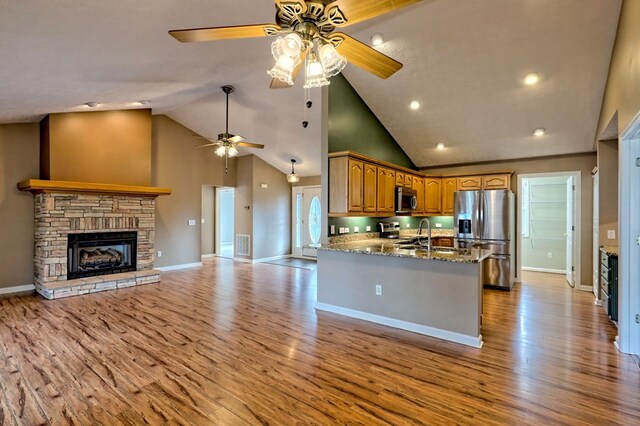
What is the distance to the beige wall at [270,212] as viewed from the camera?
877 centimetres

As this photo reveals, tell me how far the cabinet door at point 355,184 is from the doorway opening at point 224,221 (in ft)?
20.2

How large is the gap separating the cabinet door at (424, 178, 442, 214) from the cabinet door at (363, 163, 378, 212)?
2213 mm

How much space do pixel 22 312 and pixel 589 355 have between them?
6.87m

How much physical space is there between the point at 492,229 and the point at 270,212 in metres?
5.69

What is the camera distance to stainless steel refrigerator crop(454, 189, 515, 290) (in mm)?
5758

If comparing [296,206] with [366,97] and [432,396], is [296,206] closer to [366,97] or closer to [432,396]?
[366,97]

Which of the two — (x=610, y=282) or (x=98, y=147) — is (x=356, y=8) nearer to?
(x=610, y=282)

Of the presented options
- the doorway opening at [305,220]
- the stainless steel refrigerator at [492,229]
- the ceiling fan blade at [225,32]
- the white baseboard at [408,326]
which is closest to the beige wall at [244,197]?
the doorway opening at [305,220]

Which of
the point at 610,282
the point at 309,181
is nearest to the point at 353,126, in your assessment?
the point at 610,282

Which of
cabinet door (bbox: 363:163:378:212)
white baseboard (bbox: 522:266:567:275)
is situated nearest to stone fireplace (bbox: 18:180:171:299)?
cabinet door (bbox: 363:163:378:212)

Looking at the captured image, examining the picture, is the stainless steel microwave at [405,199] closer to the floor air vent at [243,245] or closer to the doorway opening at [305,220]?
the doorway opening at [305,220]

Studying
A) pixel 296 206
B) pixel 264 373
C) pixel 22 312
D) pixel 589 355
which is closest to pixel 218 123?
pixel 296 206

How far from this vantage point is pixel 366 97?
5.33m

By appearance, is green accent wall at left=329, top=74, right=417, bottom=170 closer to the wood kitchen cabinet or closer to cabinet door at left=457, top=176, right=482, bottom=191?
the wood kitchen cabinet
